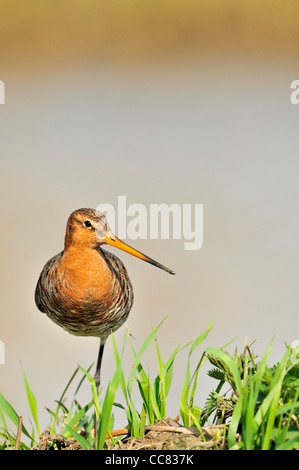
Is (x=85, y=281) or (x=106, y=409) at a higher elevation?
(x=85, y=281)

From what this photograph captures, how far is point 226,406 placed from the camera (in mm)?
981

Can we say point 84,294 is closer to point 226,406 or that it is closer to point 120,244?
point 120,244

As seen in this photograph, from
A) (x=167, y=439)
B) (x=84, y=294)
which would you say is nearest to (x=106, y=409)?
(x=167, y=439)

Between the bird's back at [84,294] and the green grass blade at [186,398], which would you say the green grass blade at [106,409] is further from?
the bird's back at [84,294]

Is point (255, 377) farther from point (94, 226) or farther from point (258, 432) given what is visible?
point (94, 226)

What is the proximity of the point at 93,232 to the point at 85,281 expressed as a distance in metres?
0.12

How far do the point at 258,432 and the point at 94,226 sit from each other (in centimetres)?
61

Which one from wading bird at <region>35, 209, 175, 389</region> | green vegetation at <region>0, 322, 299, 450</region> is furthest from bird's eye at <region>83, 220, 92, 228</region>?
green vegetation at <region>0, 322, 299, 450</region>

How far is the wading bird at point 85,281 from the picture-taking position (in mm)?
1310

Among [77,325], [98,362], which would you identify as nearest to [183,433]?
[77,325]

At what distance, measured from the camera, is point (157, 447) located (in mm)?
907

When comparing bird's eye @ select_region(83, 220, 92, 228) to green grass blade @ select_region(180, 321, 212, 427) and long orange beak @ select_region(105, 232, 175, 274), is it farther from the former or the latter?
green grass blade @ select_region(180, 321, 212, 427)

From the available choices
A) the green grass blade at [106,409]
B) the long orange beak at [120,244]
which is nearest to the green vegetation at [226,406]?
the green grass blade at [106,409]

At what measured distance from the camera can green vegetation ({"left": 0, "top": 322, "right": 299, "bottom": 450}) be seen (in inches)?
33.4
